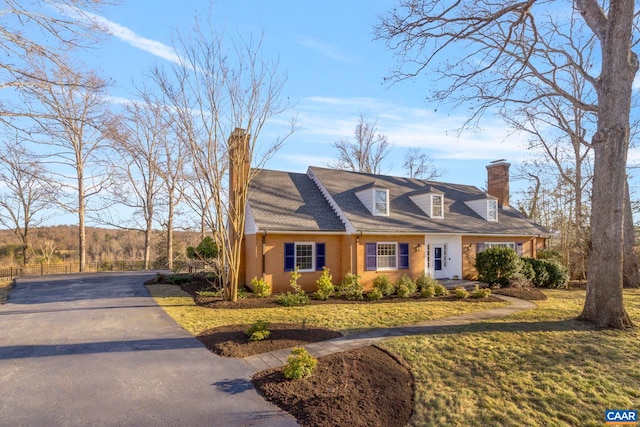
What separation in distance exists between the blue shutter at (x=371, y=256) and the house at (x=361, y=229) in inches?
1.8

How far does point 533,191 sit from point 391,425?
31.6m

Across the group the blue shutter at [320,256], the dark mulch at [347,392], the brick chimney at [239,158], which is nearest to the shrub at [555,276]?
the blue shutter at [320,256]

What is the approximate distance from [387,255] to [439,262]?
387cm

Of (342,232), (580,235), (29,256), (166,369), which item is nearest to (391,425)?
(166,369)

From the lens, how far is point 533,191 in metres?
29.6

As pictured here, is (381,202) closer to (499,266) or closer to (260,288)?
(499,266)

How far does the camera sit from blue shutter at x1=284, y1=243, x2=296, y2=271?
45.8ft

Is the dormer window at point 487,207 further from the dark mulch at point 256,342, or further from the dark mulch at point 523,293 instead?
the dark mulch at point 256,342

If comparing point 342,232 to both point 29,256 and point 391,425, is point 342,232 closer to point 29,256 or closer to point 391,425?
point 391,425

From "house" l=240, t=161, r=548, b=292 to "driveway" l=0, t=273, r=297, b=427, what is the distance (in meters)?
5.31

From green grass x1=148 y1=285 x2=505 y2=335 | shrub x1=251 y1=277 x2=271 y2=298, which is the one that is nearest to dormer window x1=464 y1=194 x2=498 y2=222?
green grass x1=148 y1=285 x2=505 y2=335

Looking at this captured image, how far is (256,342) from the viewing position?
24.2ft

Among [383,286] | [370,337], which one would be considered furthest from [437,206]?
[370,337]

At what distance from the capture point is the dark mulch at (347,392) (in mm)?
4512
